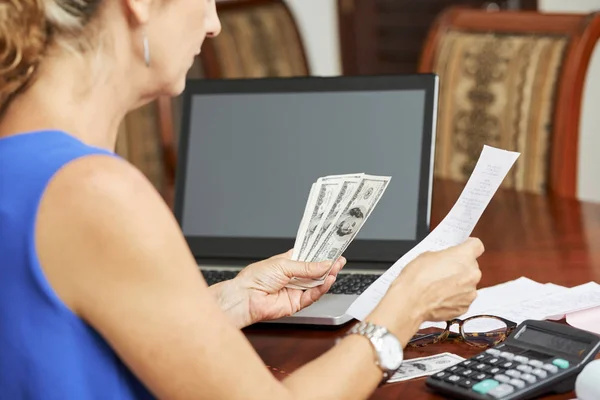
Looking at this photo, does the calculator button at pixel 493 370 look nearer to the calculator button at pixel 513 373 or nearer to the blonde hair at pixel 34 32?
the calculator button at pixel 513 373

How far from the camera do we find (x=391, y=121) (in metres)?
1.74

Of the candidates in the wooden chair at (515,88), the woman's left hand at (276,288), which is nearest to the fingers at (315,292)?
the woman's left hand at (276,288)

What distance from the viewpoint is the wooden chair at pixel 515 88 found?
7.64 ft

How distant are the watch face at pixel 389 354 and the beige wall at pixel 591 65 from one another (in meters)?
3.10

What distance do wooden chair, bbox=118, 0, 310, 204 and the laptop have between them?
89 cm

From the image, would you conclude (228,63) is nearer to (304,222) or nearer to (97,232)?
(304,222)

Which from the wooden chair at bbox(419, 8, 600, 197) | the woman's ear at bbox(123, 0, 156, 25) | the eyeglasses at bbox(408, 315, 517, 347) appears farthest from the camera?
the wooden chair at bbox(419, 8, 600, 197)

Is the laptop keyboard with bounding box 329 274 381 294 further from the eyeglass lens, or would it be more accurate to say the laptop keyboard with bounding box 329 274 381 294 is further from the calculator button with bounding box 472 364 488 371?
the calculator button with bounding box 472 364 488 371

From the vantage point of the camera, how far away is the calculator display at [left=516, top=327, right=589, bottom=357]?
118 centimetres

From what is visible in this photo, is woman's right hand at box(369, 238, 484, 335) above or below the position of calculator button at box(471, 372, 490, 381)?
above

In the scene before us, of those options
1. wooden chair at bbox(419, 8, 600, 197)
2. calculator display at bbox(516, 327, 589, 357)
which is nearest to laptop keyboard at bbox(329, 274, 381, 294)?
calculator display at bbox(516, 327, 589, 357)

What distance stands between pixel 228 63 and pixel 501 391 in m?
2.08

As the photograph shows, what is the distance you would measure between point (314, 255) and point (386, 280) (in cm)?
14

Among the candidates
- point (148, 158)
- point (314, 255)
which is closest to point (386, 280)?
point (314, 255)
